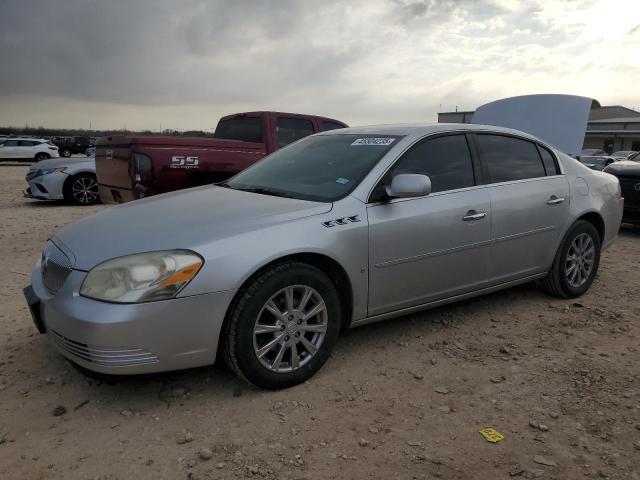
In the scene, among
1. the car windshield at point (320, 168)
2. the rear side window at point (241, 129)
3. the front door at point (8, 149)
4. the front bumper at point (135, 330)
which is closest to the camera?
the front bumper at point (135, 330)

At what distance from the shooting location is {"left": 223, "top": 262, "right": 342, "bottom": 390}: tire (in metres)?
2.88

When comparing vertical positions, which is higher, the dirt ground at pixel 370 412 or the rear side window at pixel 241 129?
the rear side window at pixel 241 129

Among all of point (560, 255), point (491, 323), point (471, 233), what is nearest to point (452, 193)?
point (471, 233)

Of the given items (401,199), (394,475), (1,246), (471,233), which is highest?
(401,199)

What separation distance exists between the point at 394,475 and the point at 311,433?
495 mm

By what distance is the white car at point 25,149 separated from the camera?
2939 cm

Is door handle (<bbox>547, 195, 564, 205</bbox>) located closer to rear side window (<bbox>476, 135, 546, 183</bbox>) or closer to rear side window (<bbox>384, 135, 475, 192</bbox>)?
rear side window (<bbox>476, 135, 546, 183</bbox>)

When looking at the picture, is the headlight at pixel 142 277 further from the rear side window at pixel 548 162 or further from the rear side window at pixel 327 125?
the rear side window at pixel 327 125

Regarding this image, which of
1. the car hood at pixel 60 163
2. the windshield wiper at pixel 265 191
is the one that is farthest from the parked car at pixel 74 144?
the windshield wiper at pixel 265 191

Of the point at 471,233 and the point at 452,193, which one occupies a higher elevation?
the point at 452,193

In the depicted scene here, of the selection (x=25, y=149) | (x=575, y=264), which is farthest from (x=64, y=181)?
(x=25, y=149)

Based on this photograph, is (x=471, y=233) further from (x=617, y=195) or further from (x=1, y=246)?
(x=1, y=246)

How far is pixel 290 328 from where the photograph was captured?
10.1 feet

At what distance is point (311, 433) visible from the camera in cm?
269
